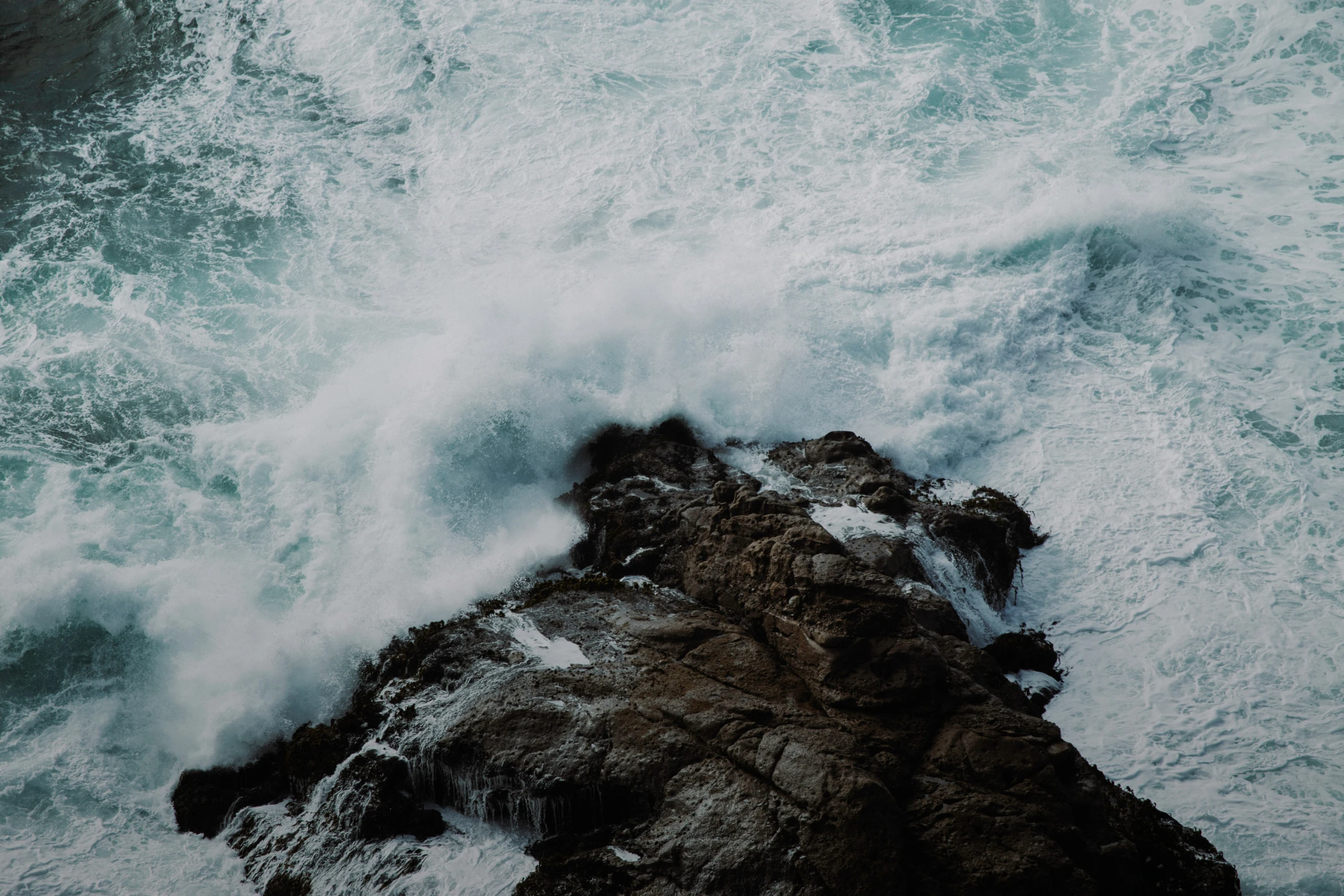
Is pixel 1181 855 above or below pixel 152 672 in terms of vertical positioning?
below

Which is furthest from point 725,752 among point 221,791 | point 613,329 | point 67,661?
point 613,329

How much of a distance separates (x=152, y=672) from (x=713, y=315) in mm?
8617

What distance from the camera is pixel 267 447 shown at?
11.2m

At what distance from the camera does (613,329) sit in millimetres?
12789

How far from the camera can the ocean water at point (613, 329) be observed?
8.58m

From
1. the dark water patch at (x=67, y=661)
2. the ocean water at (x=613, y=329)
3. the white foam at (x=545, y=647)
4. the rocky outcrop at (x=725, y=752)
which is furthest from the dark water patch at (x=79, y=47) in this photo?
the white foam at (x=545, y=647)

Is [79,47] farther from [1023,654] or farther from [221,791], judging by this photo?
[1023,654]

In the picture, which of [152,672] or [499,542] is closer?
[152,672]

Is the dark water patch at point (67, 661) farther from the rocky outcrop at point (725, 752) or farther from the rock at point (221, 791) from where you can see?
the rocky outcrop at point (725, 752)

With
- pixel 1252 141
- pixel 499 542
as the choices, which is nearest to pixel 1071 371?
pixel 1252 141

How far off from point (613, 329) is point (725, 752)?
7623 millimetres

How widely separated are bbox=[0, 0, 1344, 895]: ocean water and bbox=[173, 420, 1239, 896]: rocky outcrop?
2.09 feet

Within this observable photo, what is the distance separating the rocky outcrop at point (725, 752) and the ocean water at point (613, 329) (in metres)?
0.64

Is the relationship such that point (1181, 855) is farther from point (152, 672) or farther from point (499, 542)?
point (152, 672)
